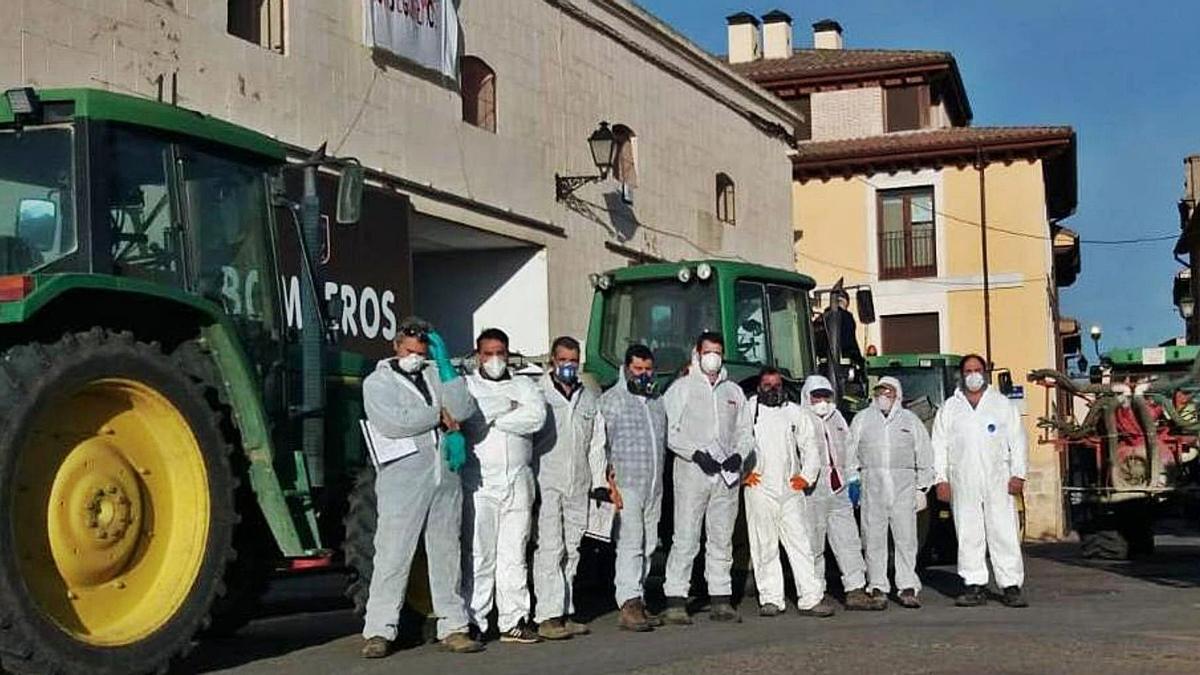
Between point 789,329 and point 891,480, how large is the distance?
6.01 feet

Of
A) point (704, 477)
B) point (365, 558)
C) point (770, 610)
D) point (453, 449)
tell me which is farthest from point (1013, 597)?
point (365, 558)

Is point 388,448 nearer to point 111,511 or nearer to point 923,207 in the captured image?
point 111,511

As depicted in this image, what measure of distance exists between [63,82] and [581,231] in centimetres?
1017

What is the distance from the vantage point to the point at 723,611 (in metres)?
11.2

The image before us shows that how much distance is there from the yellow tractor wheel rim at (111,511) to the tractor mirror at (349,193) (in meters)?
1.61

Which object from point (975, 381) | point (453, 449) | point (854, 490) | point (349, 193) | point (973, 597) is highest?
point (349, 193)

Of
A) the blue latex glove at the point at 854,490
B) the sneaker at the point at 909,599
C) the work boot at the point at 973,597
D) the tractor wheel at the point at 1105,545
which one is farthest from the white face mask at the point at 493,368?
the tractor wheel at the point at 1105,545

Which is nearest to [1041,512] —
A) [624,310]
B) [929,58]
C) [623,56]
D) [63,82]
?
[929,58]

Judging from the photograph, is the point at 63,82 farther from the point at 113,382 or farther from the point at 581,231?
the point at 581,231

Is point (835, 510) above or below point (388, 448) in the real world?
below

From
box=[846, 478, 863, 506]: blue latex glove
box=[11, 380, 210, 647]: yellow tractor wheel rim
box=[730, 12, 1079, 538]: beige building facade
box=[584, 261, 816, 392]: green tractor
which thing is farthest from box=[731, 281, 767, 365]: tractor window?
box=[730, 12, 1079, 538]: beige building facade

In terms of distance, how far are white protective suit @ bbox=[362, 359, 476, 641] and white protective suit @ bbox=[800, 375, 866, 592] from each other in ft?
11.0

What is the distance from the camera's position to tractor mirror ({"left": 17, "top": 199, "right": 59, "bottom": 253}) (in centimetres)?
808

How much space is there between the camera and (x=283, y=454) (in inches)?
365
